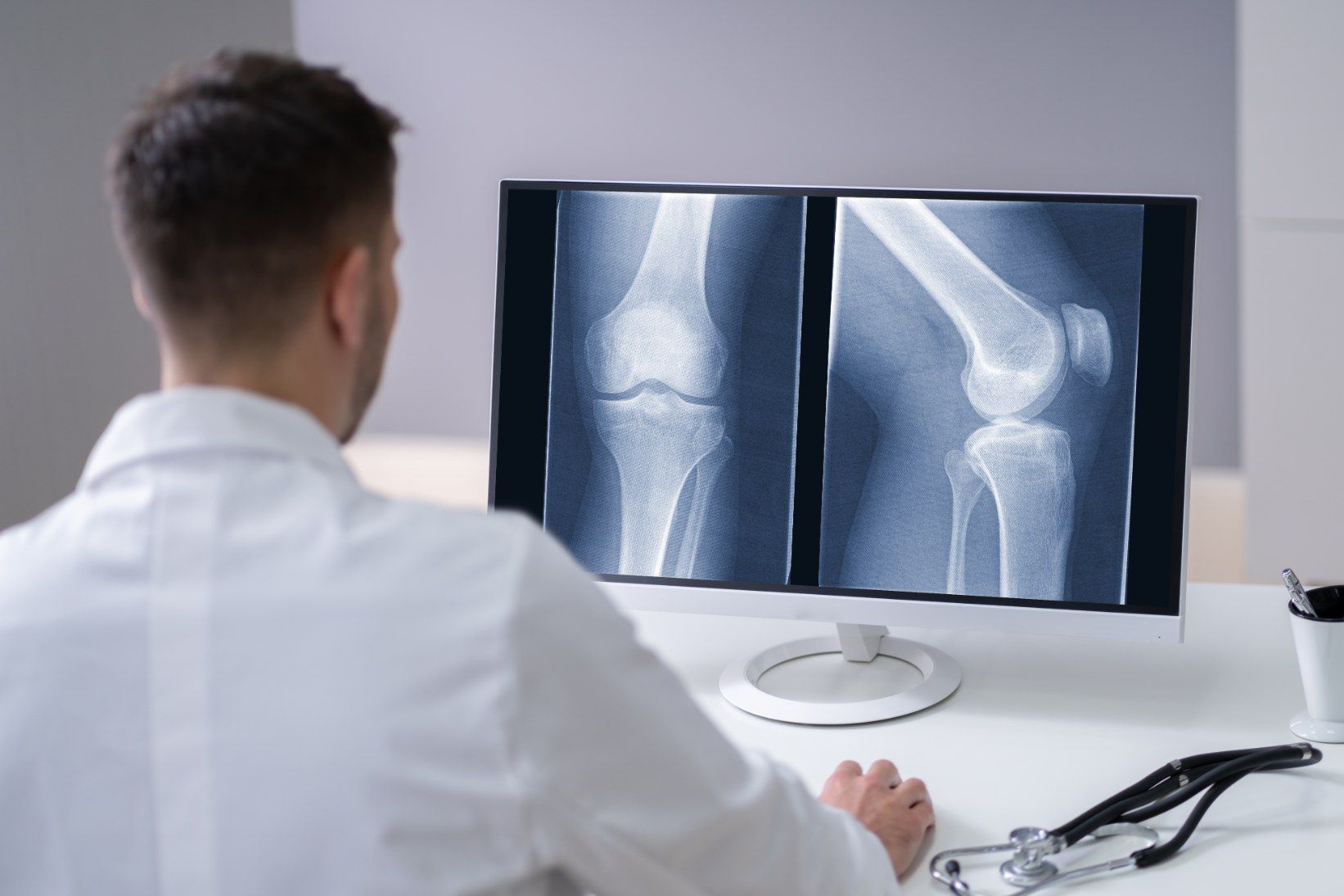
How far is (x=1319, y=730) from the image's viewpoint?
4.30 ft

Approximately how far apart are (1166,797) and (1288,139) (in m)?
2.68

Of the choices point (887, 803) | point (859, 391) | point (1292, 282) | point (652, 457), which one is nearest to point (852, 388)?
point (859, 391)

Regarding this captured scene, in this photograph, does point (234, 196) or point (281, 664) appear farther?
point (234, 196)

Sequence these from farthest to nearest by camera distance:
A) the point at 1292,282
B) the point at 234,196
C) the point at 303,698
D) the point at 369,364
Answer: the point at 1292,282, the point at 369,364, the point at 234,196, the point at 303,698

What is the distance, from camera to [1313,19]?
3.29 m

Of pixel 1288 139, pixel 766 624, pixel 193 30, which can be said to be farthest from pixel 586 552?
pixel 1288 139

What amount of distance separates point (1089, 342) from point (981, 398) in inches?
4.7

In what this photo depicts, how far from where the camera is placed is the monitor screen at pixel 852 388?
1.34 metres

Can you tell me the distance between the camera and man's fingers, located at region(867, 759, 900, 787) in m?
1.20

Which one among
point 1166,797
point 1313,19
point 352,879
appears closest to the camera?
point 352,879

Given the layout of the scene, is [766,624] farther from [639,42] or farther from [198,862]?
[639,42]

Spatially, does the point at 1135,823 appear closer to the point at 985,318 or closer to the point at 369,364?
the point at 985,318

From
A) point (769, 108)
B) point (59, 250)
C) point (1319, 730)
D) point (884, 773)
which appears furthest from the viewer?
point (769, 108)

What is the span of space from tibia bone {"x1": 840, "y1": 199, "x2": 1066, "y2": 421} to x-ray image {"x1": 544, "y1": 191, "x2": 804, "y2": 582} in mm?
124
